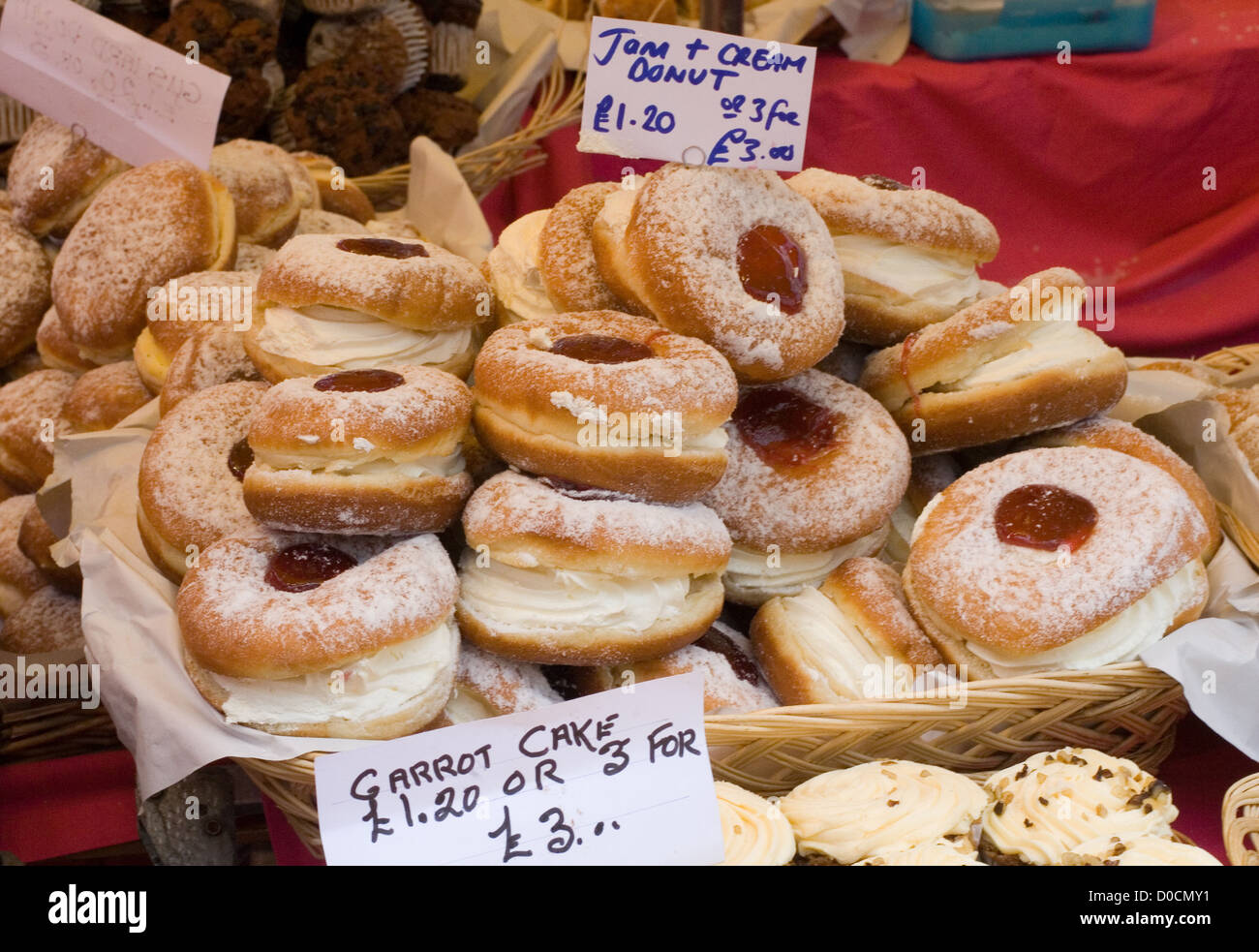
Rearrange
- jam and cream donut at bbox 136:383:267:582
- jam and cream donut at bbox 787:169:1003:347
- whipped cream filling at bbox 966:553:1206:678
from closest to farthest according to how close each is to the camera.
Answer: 1. whipped cream filling at bbox 966:553:1206:678
2. jam and cream donut at bbox 136:383:267:582
3. jam and cream donut at bbox 787:169:1003:347

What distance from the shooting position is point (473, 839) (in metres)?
1.50

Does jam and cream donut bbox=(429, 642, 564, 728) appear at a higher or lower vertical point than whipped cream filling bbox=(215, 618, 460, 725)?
lower

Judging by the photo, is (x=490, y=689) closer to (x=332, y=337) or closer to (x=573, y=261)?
(x=332, y=337)

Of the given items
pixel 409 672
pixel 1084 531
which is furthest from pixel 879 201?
pixel 409 672

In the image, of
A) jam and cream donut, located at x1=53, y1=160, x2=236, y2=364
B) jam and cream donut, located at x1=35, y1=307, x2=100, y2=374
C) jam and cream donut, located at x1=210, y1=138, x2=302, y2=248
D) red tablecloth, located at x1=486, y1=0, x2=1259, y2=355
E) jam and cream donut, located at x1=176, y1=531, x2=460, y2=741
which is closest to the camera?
jam and cream donut, located at x1=176, y1=531, x2=460, y2=741

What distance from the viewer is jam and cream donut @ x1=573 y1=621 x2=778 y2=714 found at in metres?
1.95

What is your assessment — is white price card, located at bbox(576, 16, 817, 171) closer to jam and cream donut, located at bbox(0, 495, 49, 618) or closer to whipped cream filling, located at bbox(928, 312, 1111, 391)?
whipped cream filling, located at bbox(928, 312, 1111, 391)

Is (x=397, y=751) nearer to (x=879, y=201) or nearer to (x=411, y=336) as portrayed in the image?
(x=411, y=336)

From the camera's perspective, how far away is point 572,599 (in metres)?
1.88

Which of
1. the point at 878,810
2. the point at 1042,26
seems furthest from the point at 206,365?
the point at 1042,26

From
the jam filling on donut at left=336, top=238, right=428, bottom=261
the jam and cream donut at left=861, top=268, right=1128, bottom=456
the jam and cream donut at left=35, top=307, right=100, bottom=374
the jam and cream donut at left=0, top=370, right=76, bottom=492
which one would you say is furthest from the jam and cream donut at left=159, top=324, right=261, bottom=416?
the jam and cream donut at left=861, top=268, right=1128, bottom=456

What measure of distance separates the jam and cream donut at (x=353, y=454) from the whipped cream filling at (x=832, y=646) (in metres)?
0.64

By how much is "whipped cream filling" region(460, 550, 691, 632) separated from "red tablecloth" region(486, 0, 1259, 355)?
2.26 m
